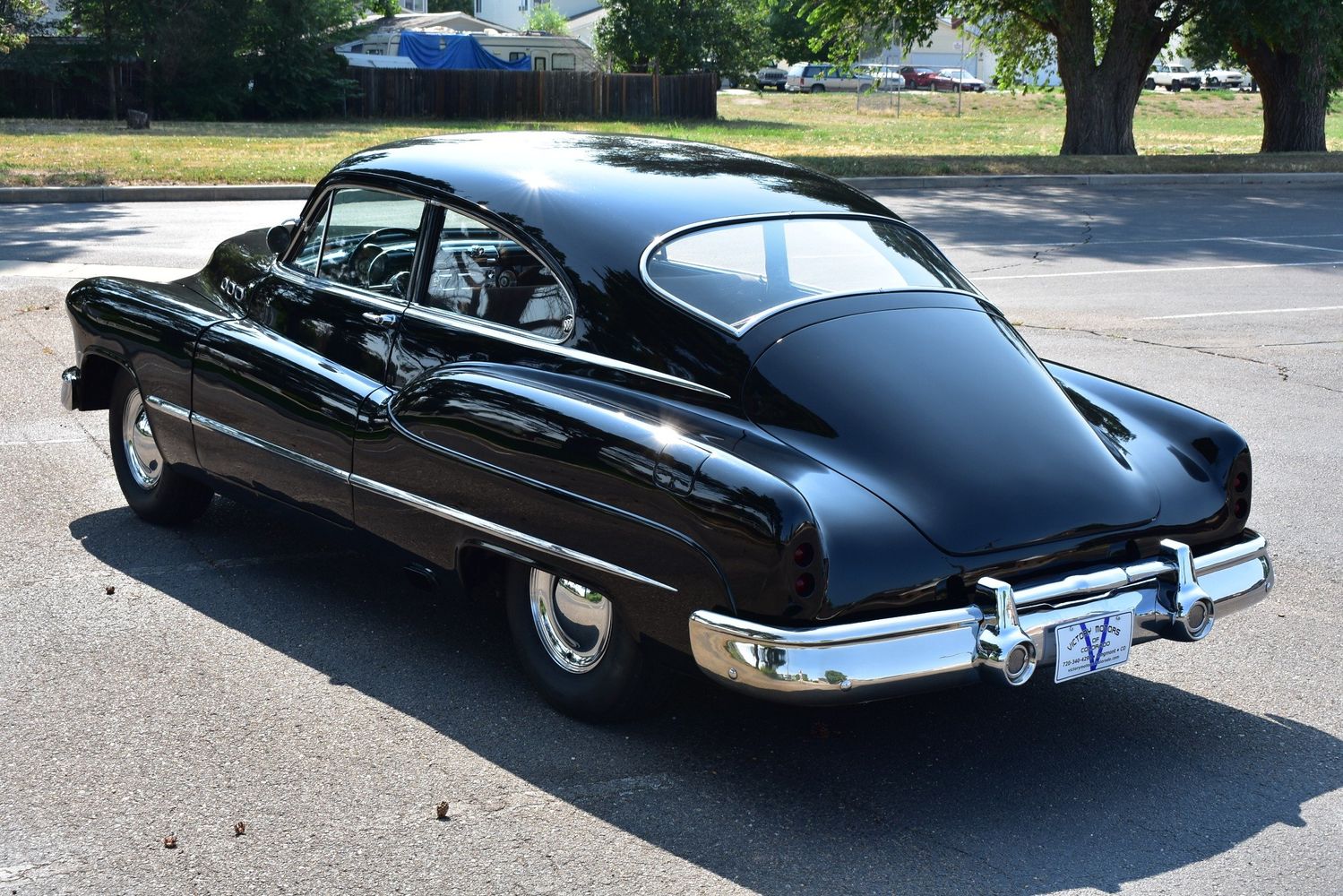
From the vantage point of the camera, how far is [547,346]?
433cm

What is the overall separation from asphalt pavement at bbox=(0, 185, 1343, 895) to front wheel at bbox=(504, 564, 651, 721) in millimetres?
97

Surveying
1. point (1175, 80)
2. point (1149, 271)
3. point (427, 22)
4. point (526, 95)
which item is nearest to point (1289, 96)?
point (1149, 271)

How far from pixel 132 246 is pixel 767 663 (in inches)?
446

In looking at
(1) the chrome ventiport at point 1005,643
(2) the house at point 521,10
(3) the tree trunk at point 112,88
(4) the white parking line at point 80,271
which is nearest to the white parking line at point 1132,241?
(4) the white parking line at point 80,271

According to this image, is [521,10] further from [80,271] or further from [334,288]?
[334,288]

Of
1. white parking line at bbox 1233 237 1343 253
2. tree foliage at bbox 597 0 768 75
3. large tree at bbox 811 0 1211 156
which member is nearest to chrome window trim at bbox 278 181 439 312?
white parking line at bbox 1233 237 1343 253

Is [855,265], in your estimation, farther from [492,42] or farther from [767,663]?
[492,42]

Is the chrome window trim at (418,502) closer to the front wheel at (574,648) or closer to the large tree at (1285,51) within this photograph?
the front wheel at (574,648)

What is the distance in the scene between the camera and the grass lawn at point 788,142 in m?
20.1

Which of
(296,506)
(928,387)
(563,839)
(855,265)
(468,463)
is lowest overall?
(563,839)

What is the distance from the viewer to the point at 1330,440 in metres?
7.66

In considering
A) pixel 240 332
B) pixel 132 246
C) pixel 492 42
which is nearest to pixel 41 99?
pixel 492 42

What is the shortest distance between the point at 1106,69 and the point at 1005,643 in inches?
922

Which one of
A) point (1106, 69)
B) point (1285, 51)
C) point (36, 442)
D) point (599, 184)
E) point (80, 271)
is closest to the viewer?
point (599, 184)
